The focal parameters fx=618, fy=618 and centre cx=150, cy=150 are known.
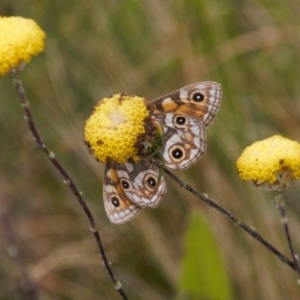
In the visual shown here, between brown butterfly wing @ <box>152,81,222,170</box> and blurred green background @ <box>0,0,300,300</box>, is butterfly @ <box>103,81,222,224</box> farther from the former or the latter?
blurred green background @ <box>0,0,300,300</box>

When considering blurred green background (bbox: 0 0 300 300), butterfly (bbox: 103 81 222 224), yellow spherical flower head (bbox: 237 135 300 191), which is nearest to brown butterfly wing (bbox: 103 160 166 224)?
butterfly (bbox: 103 81 222 224)

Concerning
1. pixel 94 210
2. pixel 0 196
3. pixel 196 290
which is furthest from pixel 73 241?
pixel 196 290

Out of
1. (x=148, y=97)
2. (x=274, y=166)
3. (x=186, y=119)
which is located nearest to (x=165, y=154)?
(x=186, y=119)

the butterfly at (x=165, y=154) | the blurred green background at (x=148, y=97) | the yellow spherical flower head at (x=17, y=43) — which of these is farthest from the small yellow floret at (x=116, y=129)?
the blurred green background at (x=148, y=97)

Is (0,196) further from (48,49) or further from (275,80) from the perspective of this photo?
(275,80)

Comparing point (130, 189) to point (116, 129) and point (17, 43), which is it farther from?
point (17, 43)

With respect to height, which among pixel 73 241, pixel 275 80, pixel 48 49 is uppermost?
pixel 48 49
